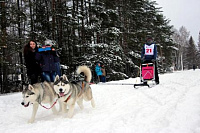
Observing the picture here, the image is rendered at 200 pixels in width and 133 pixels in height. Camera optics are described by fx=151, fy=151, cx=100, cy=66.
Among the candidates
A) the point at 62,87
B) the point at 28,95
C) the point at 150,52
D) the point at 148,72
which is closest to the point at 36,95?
the point at 28,95

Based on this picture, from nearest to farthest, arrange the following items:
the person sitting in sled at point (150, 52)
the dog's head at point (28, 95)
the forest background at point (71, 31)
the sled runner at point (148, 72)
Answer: the dog's head at point (28, 95) → the sled runner at point (148, 72) → the person sitting in sled at point (150, 52) → the forest background at point (71, 31)

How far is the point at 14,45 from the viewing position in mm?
8109

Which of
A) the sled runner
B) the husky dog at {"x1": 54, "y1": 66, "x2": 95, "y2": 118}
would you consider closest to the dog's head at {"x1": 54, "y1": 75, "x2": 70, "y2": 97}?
the husky dog at {"x1": 54, "y1": 66, "x2": 95, "y2": 118}

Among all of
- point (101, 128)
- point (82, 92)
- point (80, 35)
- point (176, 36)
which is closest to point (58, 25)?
point (80, 35)

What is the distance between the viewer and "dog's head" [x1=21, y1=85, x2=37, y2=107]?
10.3ft

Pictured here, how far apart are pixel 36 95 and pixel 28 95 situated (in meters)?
0.21

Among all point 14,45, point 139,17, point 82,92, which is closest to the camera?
point 82,92

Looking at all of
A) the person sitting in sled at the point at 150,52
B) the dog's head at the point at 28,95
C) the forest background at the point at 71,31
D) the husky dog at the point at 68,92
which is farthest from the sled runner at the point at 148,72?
the forest background at the point at 71,31

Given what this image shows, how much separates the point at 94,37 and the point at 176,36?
115 feet

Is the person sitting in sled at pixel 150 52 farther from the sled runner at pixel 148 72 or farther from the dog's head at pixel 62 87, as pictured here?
the dog's head at pixel 62 87

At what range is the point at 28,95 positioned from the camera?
3.19 metres

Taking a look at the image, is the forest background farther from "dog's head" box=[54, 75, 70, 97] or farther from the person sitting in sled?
the person sitting in sled

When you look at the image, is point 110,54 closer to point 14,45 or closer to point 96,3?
point 96,3

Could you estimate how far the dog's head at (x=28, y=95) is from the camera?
315 cm
